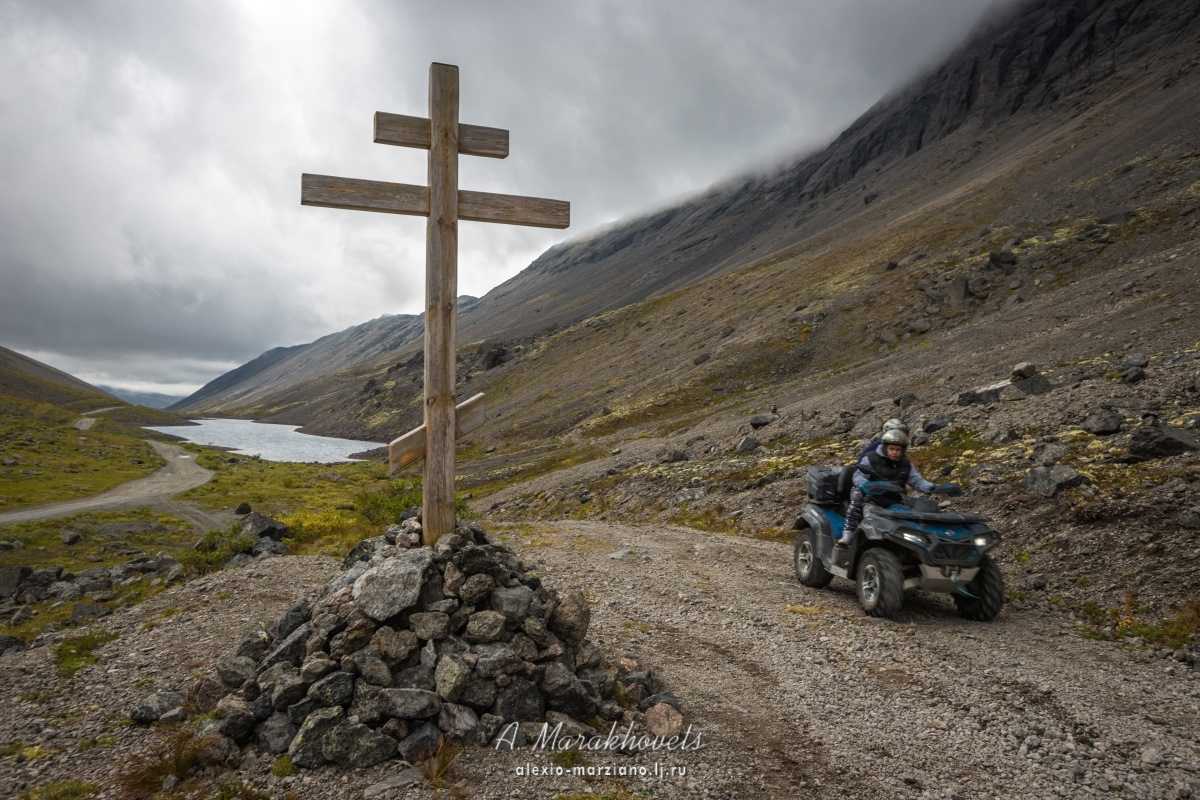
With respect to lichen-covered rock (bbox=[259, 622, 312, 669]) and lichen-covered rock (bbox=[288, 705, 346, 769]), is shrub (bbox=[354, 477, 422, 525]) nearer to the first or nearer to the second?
lichen-covered rock (bbox=[259, 622, 312, 669])

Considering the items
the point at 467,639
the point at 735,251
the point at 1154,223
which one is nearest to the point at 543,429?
the point at 1154,223

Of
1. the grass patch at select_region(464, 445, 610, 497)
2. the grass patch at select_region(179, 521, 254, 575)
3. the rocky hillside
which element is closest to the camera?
the rocky hillside

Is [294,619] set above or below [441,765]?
above

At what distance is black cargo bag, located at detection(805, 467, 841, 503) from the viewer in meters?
10.9

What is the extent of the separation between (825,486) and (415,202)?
27.5 ft

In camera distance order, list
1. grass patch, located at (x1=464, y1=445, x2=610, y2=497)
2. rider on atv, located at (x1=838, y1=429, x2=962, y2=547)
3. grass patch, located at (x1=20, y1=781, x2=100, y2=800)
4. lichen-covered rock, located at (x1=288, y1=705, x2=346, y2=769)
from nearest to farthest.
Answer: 1. grass patch, located at (x1=20, y1=781, x2=100, y2=800)
2. lichen-covered rock, located at (x1=288, y1=705, x2=346, y2=769)
3. rider on atv, located at (x1=838, y1=429, x2=962, y2=547)
4. grass patch, located at (x1=464, y1=445, x2=610, y2=497)

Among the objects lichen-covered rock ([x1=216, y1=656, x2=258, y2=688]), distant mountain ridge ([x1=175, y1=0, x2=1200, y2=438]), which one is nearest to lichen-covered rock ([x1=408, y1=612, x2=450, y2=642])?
lichen-covered rock ([x1=216, y1=656, x2=258, y2=688])

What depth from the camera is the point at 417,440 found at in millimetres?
6793

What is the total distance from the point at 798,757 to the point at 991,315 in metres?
45.9

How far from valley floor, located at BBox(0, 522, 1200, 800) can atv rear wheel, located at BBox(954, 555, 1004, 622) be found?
241 mm

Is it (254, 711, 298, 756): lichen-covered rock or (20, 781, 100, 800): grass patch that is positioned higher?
(254, 711, 298, 756): lichen-covered rock

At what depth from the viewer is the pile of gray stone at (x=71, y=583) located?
14.7 m

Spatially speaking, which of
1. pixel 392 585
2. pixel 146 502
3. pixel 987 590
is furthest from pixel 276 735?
pixel 146 502

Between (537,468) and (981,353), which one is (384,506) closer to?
(537,468)
